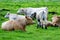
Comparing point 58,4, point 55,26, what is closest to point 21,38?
point 55,26

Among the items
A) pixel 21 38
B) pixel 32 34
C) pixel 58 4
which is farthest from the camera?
pixel 58 4

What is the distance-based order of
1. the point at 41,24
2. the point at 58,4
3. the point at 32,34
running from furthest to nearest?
the point at 58,4 < the point at 41,24 < the point at 32,34

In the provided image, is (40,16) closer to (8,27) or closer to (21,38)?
(8,27)

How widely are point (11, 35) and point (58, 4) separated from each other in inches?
531

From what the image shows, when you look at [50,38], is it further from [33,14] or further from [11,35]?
[33,14]

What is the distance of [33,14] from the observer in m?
17.9

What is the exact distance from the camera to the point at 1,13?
17.1 meters

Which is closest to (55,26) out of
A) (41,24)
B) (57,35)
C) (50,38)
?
(41,24)

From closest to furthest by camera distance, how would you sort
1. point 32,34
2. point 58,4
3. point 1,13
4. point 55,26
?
point 32,34
point 55,26
point 1,13
point 58,4

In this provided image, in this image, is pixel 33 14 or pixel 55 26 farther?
pixel 33 14

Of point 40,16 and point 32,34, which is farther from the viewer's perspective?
point 40,16

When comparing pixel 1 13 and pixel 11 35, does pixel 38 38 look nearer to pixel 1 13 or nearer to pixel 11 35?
pixel 11 35

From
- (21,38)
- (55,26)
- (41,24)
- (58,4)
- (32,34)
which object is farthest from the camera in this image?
(58,4)

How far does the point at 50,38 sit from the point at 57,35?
90cm
